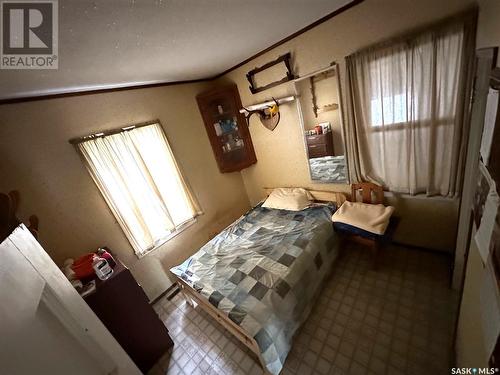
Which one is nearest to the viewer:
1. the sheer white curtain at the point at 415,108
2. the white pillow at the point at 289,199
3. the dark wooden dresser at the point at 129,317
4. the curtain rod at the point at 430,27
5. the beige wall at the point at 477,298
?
the beige wall at the point at 477,298

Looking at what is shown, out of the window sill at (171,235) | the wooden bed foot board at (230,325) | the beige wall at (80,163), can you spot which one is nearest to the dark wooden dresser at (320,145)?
the beige wall at (80,163)

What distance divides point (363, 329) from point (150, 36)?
2672mm

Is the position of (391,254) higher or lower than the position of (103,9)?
lower

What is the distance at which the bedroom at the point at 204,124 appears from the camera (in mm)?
1247

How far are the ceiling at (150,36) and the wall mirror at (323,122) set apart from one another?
1.76ft

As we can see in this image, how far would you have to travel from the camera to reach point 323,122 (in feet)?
8.04

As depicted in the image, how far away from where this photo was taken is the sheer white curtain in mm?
1541

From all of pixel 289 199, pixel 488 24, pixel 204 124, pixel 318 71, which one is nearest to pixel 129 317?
pixel 289 199

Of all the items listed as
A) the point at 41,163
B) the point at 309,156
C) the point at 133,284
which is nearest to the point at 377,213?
the point at 309,156

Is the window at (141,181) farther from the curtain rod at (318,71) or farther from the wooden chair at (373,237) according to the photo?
the wooden chair at (373,237)

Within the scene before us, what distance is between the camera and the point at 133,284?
6.04 feet

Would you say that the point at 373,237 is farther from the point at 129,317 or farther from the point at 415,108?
the point at 129,317

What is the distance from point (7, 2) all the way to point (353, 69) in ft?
7.27

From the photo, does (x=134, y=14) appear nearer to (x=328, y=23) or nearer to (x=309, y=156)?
(x=328, y=23)
